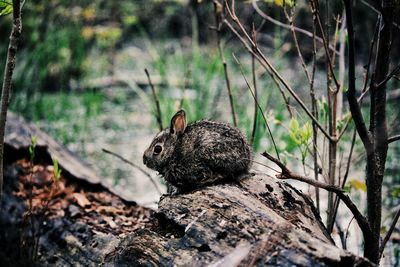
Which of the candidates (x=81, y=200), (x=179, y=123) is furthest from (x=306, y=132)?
(x=81, y=200)

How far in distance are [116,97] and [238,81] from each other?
1968 millimetres

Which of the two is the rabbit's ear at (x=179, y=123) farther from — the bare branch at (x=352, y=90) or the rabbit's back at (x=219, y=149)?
the bare branch at (x=352, y=90)

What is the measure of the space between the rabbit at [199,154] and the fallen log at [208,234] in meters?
0.10

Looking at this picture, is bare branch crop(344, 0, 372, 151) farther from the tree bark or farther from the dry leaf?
the dry leaf

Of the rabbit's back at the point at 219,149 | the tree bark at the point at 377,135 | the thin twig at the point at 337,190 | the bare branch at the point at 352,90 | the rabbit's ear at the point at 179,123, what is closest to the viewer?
the bare branch at the point at 352,90

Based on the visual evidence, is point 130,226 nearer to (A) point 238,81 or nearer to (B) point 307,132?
(B) point 307,132

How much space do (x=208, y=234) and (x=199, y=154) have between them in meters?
0.62

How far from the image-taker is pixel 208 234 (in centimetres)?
233

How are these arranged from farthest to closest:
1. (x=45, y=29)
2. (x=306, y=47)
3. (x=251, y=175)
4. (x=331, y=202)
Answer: (x=306, y=47) < (x=45, y=29) < (x=331, y=202) < (x=251, y=175)

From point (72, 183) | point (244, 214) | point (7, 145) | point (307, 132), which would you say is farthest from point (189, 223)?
point (7, 145)

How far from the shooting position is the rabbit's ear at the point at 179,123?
3077mm

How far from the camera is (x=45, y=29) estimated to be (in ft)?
26.3

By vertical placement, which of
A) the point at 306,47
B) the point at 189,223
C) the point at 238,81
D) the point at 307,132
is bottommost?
the point at 189,223

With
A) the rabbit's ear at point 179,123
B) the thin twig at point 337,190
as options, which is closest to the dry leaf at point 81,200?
the rabbit's ear at point 179,123
